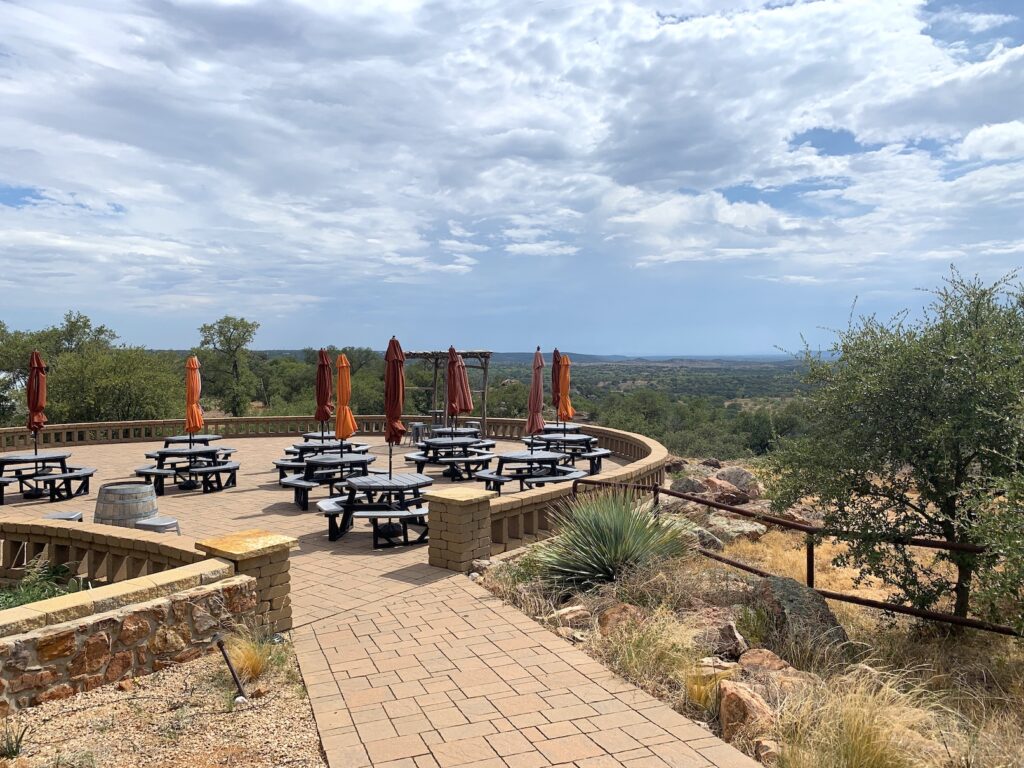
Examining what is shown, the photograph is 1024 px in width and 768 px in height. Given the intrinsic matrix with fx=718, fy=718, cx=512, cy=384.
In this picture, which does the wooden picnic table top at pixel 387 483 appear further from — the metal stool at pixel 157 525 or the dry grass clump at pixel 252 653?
the dry grass clump at pixel 252 653

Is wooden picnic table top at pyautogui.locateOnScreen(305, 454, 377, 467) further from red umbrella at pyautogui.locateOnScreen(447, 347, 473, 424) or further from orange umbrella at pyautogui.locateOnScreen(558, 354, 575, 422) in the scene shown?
orange umbrella at pyautogui.locateOnScreen(558, 354, 575, 422)

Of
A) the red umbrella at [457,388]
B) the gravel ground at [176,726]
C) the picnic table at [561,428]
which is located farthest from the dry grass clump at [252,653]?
the picnic table at [561,428]

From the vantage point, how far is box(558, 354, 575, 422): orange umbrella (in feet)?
53.9

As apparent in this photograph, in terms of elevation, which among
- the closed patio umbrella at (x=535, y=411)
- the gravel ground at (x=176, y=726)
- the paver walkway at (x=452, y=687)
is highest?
the closed patio umbrella at (x=535, y=411)

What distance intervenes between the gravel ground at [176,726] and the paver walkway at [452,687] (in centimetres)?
20

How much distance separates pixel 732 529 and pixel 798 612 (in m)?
6.05

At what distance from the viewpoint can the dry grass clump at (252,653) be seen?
5364mm

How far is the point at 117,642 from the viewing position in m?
5.38

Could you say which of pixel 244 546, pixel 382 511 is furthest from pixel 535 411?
pixel 244 546

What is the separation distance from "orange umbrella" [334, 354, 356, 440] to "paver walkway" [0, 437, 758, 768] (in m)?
3.98

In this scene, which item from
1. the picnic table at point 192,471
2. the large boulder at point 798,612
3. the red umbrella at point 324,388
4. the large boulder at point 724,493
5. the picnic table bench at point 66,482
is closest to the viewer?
the large boulder at point 798,612

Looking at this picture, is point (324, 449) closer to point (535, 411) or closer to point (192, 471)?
point (192, 471)

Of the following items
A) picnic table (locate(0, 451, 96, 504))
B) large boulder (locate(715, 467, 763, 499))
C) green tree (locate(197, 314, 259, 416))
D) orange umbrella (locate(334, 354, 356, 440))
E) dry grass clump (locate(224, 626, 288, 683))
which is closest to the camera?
dry grass clump (locate(224, 626, 288, 683))

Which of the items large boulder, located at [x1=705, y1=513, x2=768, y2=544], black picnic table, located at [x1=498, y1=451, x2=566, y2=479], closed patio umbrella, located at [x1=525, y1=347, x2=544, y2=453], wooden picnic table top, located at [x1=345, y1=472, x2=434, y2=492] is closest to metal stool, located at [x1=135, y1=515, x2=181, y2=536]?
wooden picnic table top, located at [x1=345, y1=472, x2=434, y2=492]
